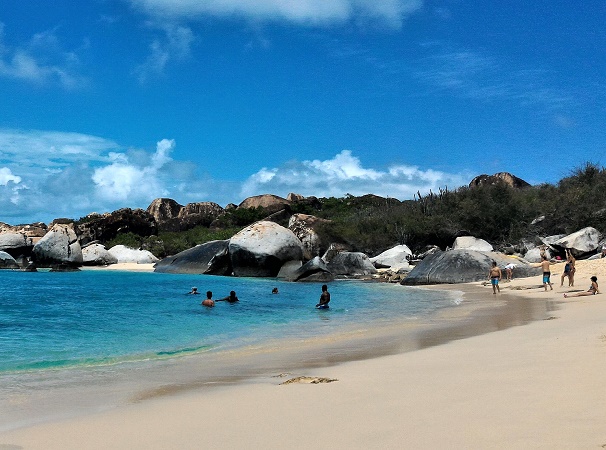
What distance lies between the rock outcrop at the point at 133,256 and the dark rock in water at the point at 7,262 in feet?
28.5

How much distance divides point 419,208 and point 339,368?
123 feet

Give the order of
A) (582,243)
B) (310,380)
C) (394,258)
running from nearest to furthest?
(310,380)
(582,243)
(394,258)

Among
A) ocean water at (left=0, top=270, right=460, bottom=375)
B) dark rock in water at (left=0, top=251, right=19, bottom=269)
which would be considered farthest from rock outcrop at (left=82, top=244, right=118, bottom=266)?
ocean water at (left=0, top=270, right=460, bottom=375)

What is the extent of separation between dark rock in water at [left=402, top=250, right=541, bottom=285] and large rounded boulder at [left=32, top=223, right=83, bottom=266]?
27.2 metres

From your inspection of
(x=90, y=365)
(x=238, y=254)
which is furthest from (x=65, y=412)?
(x=238, y=254)

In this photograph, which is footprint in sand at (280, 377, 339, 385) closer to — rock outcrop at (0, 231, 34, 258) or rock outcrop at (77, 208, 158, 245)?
rock outcrop at (0, 231, 34, 258)

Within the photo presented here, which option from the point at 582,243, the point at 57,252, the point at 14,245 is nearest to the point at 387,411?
the point at 582,243

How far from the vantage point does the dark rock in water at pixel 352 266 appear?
3195 centimetres

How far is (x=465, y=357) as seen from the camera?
23.5ft

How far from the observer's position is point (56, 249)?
42.2 meters

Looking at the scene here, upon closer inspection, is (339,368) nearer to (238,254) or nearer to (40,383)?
(40,383)

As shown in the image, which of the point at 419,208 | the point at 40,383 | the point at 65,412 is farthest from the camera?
the point at 419,208

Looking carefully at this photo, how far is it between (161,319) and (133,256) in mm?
37091

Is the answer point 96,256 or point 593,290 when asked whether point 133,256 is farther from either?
point 593,290
